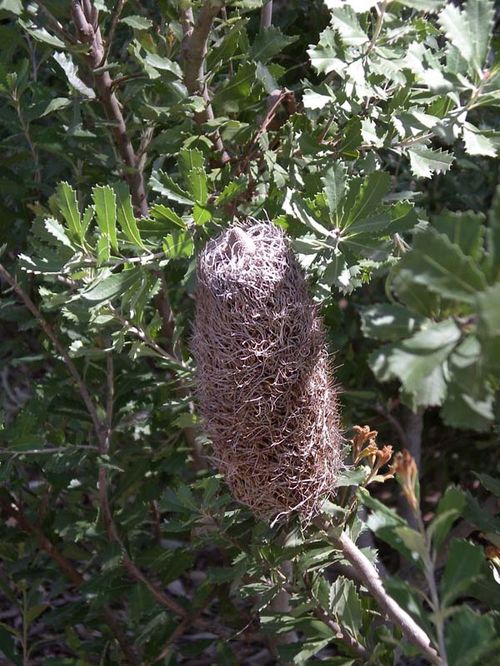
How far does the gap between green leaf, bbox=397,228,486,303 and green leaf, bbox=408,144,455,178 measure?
0.68 meters

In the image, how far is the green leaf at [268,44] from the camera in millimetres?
1917

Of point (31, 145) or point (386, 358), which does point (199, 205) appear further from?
point (31, 145)

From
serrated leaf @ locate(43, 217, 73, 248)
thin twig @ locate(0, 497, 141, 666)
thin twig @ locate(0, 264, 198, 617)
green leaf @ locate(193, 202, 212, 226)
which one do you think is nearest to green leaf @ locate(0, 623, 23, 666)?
thin twig @ locate(0, 497, 141, 666)

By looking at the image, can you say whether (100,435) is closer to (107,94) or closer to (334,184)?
(107,94)

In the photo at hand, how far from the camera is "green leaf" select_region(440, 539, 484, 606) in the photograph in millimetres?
1151

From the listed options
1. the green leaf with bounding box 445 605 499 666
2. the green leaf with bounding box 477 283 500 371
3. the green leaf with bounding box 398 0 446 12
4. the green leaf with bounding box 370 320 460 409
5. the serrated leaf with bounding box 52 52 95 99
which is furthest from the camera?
the serrated leaf with bounding box 52 52 95 99

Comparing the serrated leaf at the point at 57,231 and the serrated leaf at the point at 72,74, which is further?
the serrated leaf at the point at 72,74

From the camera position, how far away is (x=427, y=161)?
5.53ft

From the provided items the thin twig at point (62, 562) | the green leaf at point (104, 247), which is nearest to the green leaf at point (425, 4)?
the green leaf at point (104, 247)

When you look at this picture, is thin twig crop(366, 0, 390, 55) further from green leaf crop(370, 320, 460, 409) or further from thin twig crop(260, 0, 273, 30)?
green leaf crop(370, 320, 460, 409)

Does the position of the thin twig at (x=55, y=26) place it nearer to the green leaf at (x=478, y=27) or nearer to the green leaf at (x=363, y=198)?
the green leaf at (x=363, y=198)

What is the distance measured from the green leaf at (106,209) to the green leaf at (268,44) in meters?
0.56

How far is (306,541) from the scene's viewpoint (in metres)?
1.69

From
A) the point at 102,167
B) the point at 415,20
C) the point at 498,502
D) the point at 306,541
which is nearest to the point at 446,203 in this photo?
the point at 498,502
